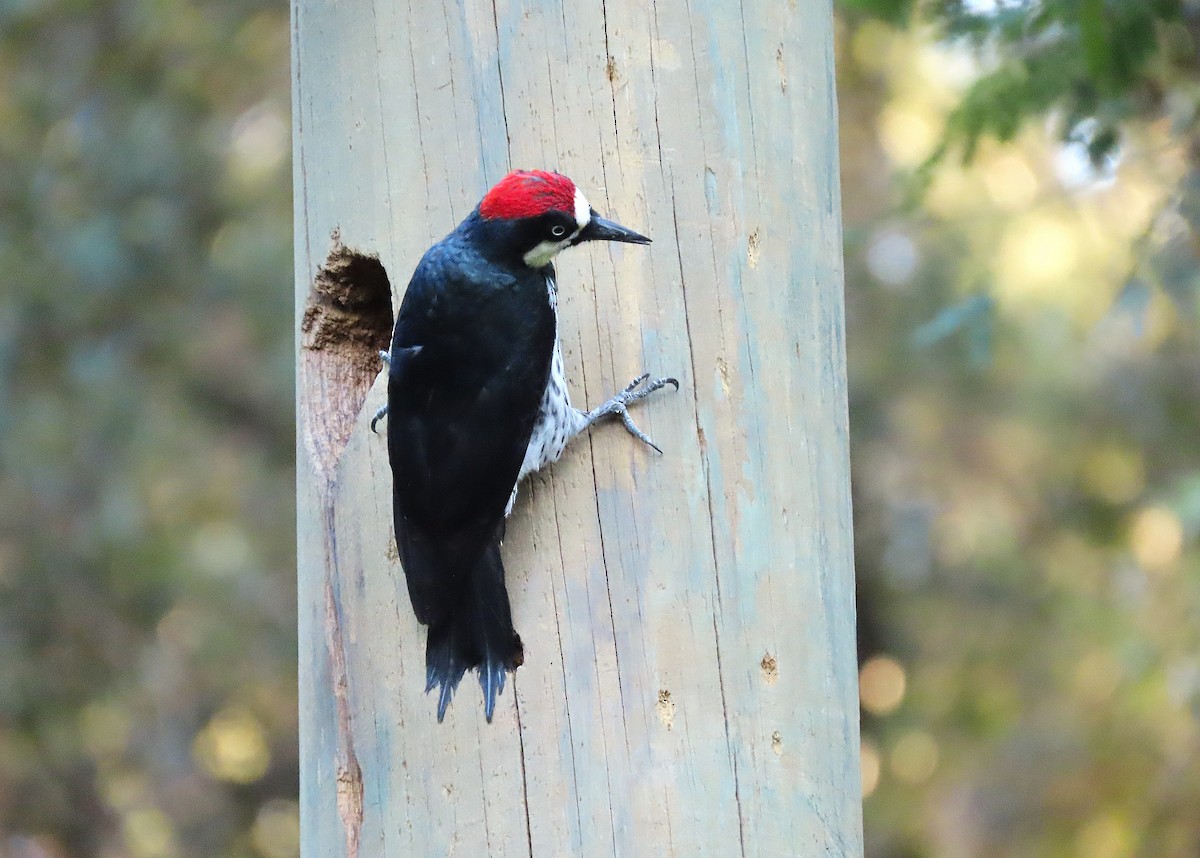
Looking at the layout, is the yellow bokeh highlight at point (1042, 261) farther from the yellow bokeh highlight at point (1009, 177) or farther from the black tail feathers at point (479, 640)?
the black tail feathers at point (479, 640)

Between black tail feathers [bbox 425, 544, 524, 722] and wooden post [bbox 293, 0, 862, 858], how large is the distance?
0.11ft

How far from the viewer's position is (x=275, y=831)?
26.1 feet

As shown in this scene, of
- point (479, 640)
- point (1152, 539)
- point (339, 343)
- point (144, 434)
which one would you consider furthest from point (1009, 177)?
point (479, 640)

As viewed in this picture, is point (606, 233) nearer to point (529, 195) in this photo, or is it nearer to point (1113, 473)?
point (529, 195)

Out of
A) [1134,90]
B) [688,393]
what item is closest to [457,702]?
[688,393]

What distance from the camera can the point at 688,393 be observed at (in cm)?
235

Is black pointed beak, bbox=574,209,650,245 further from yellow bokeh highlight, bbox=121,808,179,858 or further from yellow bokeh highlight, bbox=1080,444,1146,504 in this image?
yellow bokeh highlight, bbox=121,808,179,858

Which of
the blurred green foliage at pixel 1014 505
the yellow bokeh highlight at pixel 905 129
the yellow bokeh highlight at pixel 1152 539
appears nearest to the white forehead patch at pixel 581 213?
the blurred green foliage at pixel 1014 505

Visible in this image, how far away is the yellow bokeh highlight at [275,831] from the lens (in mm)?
7926

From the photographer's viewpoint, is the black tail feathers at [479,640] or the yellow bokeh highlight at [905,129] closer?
the black tail feathers at [479,640]

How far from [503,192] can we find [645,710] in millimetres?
889

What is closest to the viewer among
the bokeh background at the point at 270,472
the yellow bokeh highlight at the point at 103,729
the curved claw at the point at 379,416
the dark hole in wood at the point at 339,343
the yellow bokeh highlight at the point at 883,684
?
the curved claw at the point at 379,416

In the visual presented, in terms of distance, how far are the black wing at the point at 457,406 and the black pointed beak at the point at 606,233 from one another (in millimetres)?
172

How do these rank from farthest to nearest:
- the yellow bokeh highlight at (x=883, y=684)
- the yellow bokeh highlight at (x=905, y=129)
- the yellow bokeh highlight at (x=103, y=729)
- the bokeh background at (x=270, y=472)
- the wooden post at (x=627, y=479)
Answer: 1. the yellow bokeh highlight at (x=905, y=129)
2. the yellow bokeh highlight at (x=883, y=684)
3. the yellow bokeh highlight at (x=103, y=729)
4. the bokeh background at (x=270, y=472)
5. the wooden post at (x=627, y=479)
